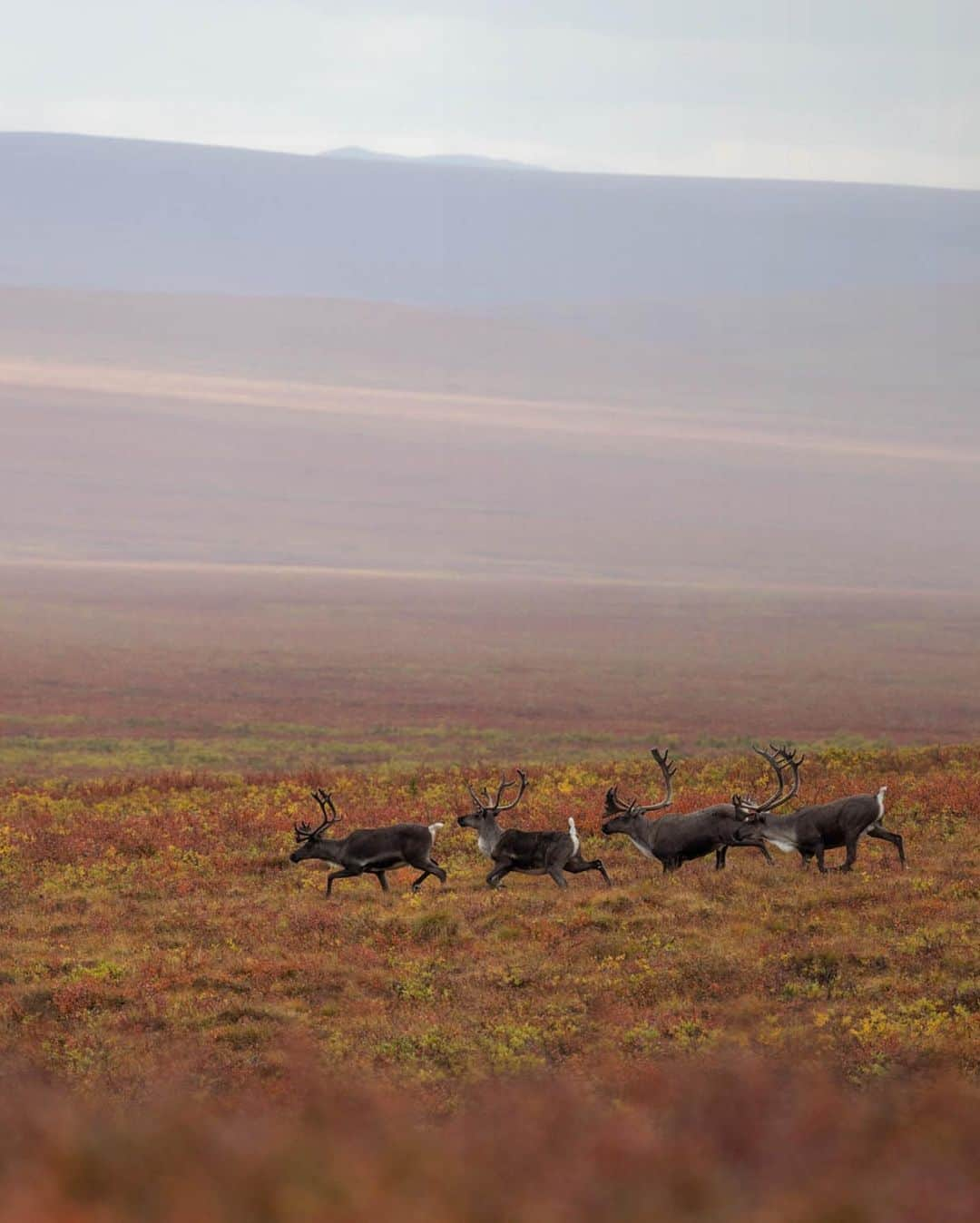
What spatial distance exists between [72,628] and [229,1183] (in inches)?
3528

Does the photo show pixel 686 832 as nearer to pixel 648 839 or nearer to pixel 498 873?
pixel 648 839

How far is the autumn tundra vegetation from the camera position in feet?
20.2

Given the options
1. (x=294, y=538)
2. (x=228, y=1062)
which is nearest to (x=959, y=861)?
(x=228, y=1062)

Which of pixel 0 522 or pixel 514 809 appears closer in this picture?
pixel 514 809

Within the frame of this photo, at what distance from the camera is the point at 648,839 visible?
1995 centimetres

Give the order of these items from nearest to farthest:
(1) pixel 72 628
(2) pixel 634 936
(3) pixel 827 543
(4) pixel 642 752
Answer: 1. (2) pixel 634 936
2. (4) pixel 642 752
3. (1) pixel 72 628
4. (3) pixel 827 543

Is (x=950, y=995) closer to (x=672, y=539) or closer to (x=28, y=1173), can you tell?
(x=28, y=1173)

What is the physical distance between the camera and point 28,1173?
243 inches

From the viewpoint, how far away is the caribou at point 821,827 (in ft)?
60.9

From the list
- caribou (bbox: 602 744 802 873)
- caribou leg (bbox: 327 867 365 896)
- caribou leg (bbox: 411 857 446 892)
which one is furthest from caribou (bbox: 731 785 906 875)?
caribou leg (bbox: 327 867 365 896)

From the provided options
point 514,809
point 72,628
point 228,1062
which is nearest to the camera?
point 228,1062

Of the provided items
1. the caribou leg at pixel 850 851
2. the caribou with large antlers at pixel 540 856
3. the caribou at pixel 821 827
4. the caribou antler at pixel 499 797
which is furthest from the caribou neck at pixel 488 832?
the caribou leg at pixel 850 851

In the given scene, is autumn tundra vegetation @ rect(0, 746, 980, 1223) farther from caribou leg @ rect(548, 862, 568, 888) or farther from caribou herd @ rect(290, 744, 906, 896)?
caribou leg @ rect(548, 862, 568, 888)

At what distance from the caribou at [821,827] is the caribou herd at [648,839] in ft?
0.03
